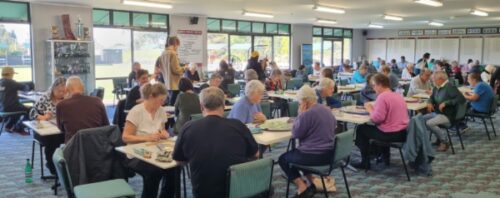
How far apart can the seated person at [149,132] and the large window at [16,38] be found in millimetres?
7149

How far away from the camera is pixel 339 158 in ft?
12.8

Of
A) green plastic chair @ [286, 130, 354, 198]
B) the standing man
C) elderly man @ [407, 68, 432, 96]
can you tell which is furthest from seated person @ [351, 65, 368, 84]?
green plastic chair @ [286, 130, 354, 198]

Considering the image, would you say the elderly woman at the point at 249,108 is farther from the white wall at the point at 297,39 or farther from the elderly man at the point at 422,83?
the white wall at the point at 297,39

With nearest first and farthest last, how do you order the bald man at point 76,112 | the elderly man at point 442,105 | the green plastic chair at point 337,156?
1. the green plastic chair at point 337,156
2. the bald man at point 76,112
3. the elderly man at point 442,105

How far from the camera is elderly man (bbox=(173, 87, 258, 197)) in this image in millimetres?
2822

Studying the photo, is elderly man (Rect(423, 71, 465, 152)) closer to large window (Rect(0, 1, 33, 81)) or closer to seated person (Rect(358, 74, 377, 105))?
seated person (Rect(358, 74, 377, 105))

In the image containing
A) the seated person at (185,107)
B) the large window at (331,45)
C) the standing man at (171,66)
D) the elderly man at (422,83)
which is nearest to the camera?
A: the seated person at (185,107)

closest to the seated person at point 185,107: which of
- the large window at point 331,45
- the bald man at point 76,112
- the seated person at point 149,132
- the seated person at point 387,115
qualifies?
the bald man at point 76,112

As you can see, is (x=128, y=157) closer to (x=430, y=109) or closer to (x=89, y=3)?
(x=430, y=109)

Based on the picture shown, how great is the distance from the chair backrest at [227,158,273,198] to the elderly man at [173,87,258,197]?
0.12 m

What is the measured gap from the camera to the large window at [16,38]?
31.4 feet

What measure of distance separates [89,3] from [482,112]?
8.29 m

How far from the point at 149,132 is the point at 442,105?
14.5 feet

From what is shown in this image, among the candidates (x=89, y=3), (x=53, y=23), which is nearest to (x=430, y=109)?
(x=89, y=3)
